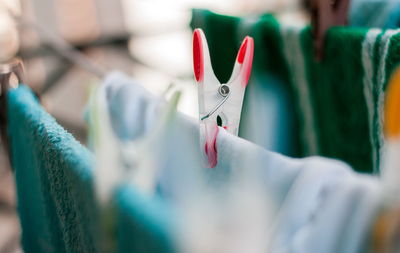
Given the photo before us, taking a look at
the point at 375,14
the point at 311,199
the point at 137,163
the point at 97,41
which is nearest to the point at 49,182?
the point at 137,163

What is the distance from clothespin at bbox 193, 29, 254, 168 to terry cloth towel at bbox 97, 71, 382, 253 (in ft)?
0.08

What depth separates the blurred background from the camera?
132 cm

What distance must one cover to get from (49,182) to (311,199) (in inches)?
10.7

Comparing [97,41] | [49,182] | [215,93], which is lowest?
[97,41]

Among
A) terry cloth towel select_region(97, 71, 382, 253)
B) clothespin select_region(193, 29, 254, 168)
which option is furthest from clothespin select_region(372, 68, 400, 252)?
clothespin select_region(193, 29, 254, 168)

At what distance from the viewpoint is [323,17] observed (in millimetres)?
547

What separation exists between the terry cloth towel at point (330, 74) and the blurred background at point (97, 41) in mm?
576

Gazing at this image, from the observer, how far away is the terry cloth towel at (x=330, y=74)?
19.8 inches

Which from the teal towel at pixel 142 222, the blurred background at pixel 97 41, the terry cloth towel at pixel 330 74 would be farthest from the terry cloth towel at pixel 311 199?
the blurred background at pixel 97 41

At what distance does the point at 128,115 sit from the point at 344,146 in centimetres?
27

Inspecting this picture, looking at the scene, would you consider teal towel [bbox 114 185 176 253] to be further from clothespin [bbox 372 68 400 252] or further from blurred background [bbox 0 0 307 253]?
blurred background [bbox 0 0 307 253]

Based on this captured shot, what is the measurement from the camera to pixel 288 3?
1808mm

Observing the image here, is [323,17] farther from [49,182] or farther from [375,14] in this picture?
[49,182]

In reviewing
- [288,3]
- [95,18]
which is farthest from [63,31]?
[288,3]
